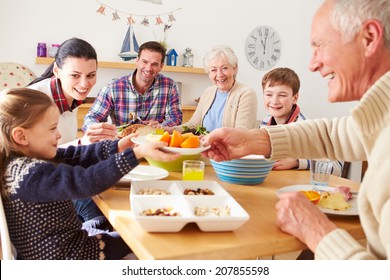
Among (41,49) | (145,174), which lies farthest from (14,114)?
(41,49)

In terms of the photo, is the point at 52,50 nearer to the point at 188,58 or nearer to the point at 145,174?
the point at 188,58

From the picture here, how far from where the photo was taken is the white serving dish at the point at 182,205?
99cm

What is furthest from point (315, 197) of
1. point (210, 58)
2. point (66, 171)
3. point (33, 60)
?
point (33, 60)

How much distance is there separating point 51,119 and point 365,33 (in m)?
1.00

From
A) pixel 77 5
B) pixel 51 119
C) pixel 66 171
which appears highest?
pixel 77 5

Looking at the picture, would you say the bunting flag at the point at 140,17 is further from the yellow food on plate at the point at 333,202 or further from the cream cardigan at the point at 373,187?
the cream cardigan at the point at 373,187

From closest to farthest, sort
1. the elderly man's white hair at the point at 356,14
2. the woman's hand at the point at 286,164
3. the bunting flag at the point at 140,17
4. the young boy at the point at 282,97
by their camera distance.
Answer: the elderly man's white hair at the point at 356,14, the woman's hand at the point at 286,164, the young boy at the point at 282,97, the bunting flag at the point at 140,17

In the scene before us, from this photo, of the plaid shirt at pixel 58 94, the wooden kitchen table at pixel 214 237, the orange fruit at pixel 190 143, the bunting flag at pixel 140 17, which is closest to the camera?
the wooden kitchen table at pixel 214 237

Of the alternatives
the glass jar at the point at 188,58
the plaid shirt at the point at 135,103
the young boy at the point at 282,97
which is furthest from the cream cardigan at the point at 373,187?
the glass jar at the point at 188,58

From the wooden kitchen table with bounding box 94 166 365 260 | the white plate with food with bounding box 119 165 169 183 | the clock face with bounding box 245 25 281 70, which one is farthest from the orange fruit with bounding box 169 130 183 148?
the clock face with bounding box 245 25 281 70

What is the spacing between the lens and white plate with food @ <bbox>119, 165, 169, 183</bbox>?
1.46m

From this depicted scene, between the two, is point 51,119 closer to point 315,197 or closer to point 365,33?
point 315,197

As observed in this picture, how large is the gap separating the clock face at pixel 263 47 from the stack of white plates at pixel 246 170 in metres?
3.83

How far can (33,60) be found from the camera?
422 centimetres
